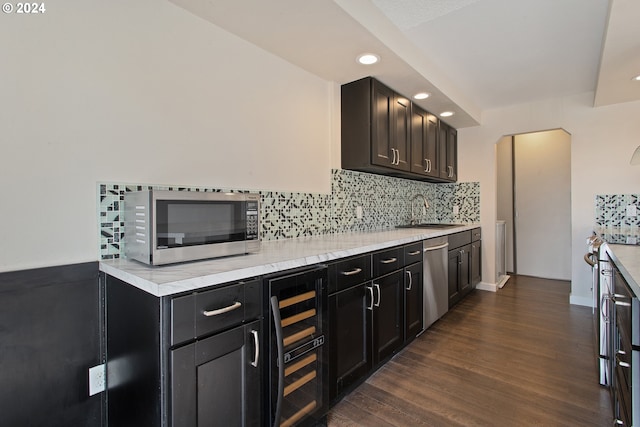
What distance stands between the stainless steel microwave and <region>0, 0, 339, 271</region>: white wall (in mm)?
241

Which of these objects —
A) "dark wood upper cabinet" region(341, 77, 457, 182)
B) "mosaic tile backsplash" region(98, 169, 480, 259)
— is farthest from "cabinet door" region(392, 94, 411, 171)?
"mosaic tile backsplash" region(98, 169, 480, 259)

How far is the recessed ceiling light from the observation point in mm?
2189

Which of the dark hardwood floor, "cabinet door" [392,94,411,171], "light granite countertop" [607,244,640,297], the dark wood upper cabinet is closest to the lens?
"light granite countertop" [607,244,640,297]

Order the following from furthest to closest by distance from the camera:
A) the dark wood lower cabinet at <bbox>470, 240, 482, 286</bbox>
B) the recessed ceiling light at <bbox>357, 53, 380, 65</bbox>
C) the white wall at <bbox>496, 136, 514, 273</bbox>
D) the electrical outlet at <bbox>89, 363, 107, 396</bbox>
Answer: the white wall at <bbox>496, 136, 514, 273</bbox> → the dark wood lower cabinet at <bbox>470, 240, 482, 286</bbox> → the recessed ceiling light at <bbox>357, 53, 380, 65</bbox> → the electrical outlet at <bbox>89, 363, 107, 396</bbox>

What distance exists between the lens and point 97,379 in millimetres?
1392

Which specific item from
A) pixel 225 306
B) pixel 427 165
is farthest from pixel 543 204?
pixel 225 306

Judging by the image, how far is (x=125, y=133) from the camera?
4.90 ft

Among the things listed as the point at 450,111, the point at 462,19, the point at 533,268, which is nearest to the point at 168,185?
the point at 462,19

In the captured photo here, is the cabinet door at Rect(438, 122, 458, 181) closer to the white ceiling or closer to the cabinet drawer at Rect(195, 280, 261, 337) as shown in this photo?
the white ceiling

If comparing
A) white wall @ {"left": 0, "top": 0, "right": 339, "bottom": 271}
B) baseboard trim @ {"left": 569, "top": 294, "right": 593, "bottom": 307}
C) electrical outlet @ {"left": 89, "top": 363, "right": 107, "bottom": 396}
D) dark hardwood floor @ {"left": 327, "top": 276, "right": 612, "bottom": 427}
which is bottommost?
dark hardwood floor @ {"left": 327, "top": 276, "right": 612, "bottom": 427}

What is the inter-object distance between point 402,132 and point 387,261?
1478mm

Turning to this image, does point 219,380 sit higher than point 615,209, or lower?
lower

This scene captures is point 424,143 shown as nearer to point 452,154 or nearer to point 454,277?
point 452,154

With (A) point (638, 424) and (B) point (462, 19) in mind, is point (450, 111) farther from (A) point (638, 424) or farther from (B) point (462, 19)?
(A) point (638, 424)
